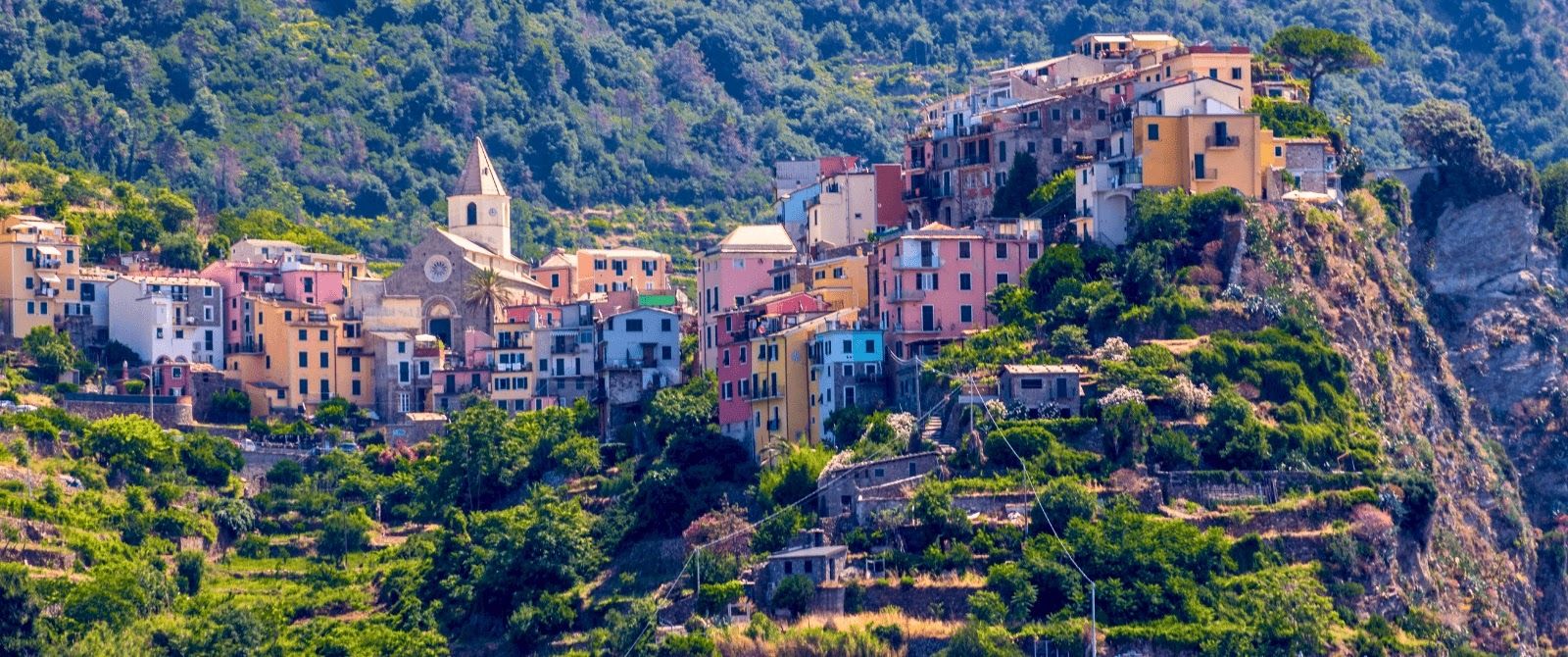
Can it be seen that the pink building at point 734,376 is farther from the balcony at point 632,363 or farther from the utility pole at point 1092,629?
the utility pole at point 1092,629

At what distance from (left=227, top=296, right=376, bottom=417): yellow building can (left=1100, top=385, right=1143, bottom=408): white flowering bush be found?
2754 cm

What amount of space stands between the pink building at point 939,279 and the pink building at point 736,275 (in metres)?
6.34

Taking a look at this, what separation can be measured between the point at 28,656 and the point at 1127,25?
8094cm

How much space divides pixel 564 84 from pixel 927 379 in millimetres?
67468

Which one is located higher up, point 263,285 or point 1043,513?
point 263,285

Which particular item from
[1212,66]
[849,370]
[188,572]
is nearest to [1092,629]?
[849,370]

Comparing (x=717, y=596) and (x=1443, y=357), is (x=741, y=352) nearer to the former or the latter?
(x=717, y=596)

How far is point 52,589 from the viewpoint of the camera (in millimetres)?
87375

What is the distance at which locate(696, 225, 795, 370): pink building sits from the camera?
98.3m

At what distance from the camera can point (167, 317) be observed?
10469 centimetres

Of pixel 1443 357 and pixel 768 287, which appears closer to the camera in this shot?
pixel 1443 357

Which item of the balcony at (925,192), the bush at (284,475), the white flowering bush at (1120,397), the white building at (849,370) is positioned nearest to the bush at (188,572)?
the bush at (284,475)

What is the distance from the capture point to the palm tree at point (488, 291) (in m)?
110

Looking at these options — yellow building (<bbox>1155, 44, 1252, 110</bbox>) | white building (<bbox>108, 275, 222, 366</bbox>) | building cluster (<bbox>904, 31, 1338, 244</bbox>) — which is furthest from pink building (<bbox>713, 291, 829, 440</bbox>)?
white building (<bbox>108, 275, 222, 366</bbox>)
